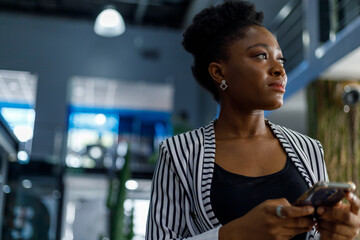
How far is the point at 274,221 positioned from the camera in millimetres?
882

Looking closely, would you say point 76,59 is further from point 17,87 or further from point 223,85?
point 223,85

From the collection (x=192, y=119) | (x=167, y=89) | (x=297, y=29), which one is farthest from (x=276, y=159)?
(x=167, y=89)

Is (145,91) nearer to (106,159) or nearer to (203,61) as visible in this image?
(106,159)

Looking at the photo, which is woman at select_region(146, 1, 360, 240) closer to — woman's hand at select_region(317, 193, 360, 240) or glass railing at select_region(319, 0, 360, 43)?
woman's hand at select_region(317, 193, 360, 240)

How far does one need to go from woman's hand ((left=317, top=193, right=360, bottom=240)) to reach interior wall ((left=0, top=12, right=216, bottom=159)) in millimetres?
9827

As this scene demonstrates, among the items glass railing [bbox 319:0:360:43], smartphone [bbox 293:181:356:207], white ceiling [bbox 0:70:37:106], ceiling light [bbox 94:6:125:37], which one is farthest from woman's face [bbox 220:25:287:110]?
white ceiling [bbox 0:70:37:106]

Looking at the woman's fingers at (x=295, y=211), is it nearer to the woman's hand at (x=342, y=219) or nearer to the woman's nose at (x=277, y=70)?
the woman's hand at (x=342, y=219)

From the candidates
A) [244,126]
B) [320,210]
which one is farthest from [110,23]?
[320,210]

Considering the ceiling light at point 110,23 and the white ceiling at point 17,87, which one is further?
the white ceiling at point 17,87

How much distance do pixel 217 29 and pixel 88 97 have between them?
42.0ft

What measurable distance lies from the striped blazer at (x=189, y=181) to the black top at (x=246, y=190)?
2 centimetres

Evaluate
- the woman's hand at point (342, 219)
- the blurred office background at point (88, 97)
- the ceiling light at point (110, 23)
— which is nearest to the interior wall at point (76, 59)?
the blurred office background at point (88, 97)

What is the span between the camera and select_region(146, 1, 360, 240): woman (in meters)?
0.92

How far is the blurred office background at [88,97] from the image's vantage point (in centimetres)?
889
